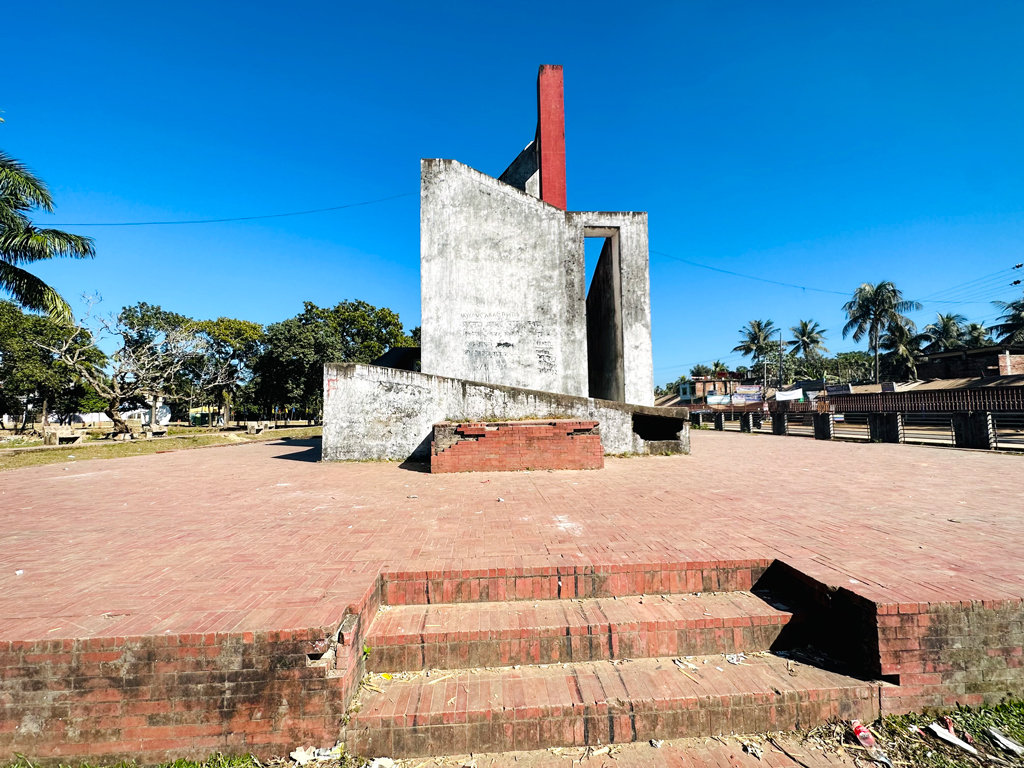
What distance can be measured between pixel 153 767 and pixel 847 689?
3.81 m

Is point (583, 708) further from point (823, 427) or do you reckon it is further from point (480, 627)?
point (823, 427)

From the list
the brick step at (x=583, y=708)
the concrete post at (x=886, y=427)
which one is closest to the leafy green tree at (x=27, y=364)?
the brick step at (x=583, y=708)

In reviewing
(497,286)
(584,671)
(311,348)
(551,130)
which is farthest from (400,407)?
(311,348)

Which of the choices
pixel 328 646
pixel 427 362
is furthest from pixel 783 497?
pixel 427 362

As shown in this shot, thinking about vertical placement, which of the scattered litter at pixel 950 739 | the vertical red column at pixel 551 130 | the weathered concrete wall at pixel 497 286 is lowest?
the scattered litter at pixel 950 739

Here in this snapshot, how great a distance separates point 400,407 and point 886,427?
15.2m

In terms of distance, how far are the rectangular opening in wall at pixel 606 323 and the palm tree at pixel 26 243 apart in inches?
701

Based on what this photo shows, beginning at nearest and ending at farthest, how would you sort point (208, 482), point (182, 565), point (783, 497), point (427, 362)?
1. point (182, 565)
2. point (783, 497)
3. point (208, 482)
4. point (427, 362)

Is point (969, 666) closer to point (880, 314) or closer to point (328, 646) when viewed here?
point (328, 646)

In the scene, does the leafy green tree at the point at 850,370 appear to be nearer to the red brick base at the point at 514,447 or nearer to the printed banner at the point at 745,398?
the printed banner at the point at 745,398

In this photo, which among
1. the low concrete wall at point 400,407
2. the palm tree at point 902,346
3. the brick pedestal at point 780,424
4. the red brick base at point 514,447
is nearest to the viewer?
the red brick base at point 514,447

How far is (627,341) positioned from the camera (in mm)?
12000

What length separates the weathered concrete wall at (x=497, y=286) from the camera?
37.7 ft

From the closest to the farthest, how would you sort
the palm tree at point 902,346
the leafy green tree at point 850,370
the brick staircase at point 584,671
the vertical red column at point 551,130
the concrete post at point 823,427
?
the brick staircase at point 584,671 → the vertical red column at point 551,130 → the concrete post at point 823,427 → the palm tree at point 902,346 → the leafy green tree at point 850,370
